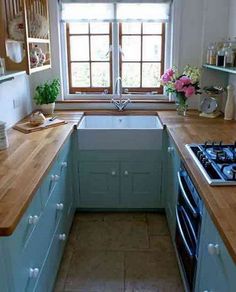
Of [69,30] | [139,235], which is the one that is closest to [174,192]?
[139,235]

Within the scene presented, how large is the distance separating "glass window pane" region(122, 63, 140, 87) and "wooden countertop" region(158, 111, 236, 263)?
506 millimetres

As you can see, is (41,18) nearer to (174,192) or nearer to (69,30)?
(69,30)

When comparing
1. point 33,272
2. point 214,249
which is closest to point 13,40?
point 33,272

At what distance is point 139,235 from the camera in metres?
2.68

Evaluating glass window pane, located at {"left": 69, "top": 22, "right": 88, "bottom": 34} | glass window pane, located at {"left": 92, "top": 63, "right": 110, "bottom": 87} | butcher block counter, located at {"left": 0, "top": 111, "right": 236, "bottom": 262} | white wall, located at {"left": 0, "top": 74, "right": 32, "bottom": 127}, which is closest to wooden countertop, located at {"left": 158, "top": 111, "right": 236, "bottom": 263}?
butcher block counter, located at {"left": 0, "top": 111, "right": 236, "bottom": 262}

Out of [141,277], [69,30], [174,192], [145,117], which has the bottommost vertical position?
[141,277]

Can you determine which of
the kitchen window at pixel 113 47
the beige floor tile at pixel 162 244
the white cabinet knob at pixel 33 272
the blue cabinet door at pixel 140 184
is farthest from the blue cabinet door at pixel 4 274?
the kitchen window at pixel 113 47

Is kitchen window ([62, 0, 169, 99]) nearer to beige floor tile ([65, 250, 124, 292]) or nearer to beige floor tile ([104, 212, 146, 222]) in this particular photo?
beige floor tile ([104, 212, 146, 222])

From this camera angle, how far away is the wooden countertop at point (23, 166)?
1.34m

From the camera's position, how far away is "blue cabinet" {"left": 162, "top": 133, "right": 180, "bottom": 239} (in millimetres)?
2383

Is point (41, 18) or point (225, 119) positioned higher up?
point (41, 18)

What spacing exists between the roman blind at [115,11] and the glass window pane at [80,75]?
471 mm

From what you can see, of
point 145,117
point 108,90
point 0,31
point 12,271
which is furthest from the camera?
point 108,90

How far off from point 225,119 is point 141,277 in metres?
1.64
